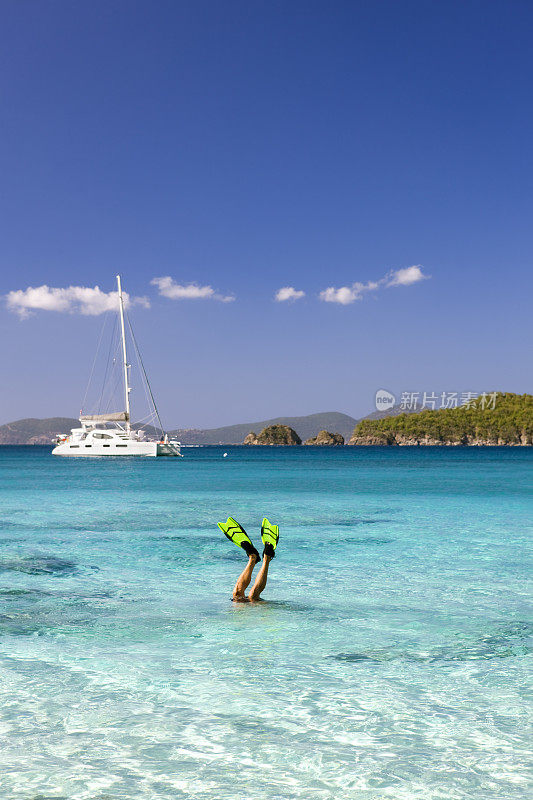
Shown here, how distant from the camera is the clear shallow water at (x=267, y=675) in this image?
4.65m

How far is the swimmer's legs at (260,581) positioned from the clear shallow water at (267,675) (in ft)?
0.95

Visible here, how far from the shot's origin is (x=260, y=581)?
9.52 metres

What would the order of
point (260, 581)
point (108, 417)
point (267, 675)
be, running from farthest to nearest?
point (108, 417) → point (260, 581) → point (267, 675)

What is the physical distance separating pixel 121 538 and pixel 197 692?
1179 centimetres

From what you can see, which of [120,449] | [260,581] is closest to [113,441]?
[120,449]

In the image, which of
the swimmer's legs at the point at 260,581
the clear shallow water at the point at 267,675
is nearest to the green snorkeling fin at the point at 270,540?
the swimmer's legs at the point at 260,581

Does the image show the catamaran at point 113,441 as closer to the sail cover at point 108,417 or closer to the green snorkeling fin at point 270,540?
the sail cover at point 108,417

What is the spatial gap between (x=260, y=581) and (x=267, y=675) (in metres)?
2.87

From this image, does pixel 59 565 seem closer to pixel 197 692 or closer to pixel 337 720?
pixel 197 692

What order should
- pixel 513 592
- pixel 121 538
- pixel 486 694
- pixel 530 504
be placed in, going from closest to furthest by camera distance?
pixel 486 694 < pixel 513 592 < pixel 121 538 < pixel 530 504

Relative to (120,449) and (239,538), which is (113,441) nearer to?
(120,449)

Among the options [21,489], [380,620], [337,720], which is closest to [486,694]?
[337,720]

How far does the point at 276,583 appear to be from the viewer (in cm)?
1146

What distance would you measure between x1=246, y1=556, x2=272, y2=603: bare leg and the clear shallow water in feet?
0.95
